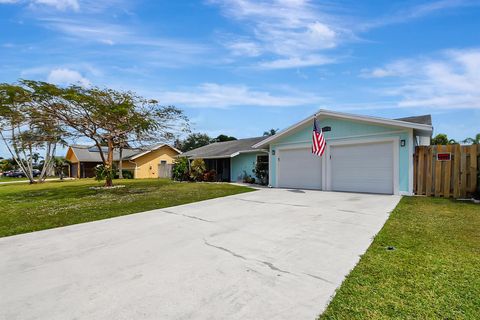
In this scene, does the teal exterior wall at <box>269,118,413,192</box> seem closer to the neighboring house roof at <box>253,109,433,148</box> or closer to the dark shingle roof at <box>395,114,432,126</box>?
the neighboring house roof at <box>253,109,433,148</box>

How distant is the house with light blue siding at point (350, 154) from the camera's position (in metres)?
10.8

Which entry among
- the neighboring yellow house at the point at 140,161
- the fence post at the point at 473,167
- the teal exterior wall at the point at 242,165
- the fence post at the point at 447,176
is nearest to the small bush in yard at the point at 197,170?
the teal exterior wall at the point at 242,165

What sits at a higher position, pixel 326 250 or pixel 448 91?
pixel 448 91

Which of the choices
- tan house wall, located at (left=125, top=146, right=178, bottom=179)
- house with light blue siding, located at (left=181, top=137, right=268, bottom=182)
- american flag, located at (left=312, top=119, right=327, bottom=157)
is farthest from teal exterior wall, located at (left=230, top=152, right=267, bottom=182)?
tan house wall, located at (left=125, top=146, right=178, bottom=179)

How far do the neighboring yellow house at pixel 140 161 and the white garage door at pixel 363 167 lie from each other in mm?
21494

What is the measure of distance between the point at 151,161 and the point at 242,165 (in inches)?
652

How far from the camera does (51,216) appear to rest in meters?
7.84

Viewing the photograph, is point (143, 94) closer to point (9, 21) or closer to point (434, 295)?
point (9, 21)

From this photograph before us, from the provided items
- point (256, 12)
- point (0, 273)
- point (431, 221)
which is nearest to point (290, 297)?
point (0, 273)

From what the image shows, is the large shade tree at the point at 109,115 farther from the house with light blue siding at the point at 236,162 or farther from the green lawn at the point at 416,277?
the green lawn at the point at 416,277

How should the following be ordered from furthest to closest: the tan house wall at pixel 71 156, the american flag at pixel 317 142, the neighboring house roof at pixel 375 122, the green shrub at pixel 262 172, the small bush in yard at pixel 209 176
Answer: the tan house wall at pixel 71 156
the small bush in yard at pixel 209 176
the green shrub at pixel 262 172
the american flag at pixel 317 142
the neighboring house roof at pixel 375 122

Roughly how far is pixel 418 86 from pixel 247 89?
9063 millimetres

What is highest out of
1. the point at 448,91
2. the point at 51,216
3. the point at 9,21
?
→ the point at 9,21

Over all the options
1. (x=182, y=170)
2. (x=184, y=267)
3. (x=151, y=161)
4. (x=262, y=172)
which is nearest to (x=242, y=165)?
(x=262, y=172)
